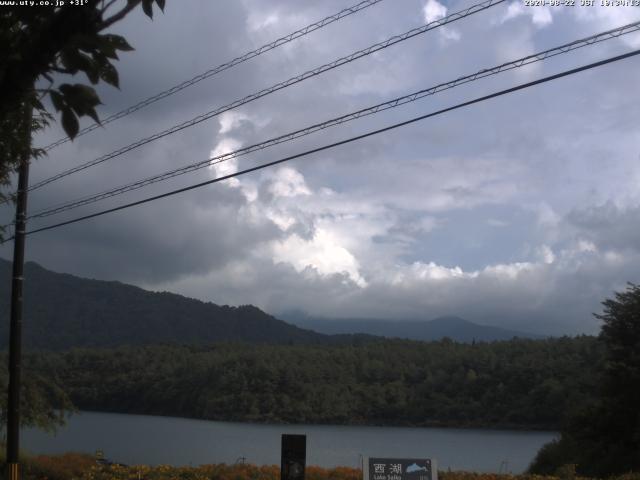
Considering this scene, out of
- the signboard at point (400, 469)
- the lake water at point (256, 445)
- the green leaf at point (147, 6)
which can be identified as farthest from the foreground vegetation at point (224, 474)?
the green leaf at point (147, 6)

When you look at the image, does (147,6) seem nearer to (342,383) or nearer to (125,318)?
(342,383)

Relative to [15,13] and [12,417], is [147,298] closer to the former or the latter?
[12,417]

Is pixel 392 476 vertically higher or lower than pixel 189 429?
higher

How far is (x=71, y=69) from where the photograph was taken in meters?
3.34

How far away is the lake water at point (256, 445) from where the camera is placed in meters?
31.4

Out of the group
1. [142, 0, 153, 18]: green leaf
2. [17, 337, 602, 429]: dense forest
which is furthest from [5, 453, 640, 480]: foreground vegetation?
[17, 337, 602, 429]: dense forest

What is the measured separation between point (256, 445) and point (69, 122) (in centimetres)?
3786

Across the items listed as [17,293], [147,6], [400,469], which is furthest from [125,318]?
[147,6]

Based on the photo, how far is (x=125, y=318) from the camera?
16112cm

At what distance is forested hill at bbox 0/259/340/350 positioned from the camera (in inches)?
5787

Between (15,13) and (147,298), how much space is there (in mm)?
171957

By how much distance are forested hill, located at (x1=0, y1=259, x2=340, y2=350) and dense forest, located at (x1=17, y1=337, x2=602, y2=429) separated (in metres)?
64.5

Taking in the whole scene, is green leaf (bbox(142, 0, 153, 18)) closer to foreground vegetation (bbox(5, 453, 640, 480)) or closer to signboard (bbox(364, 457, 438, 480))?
signboard (bbox(364, 457, 438, 480))

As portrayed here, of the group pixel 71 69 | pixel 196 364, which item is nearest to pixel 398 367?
pixel 196 364
